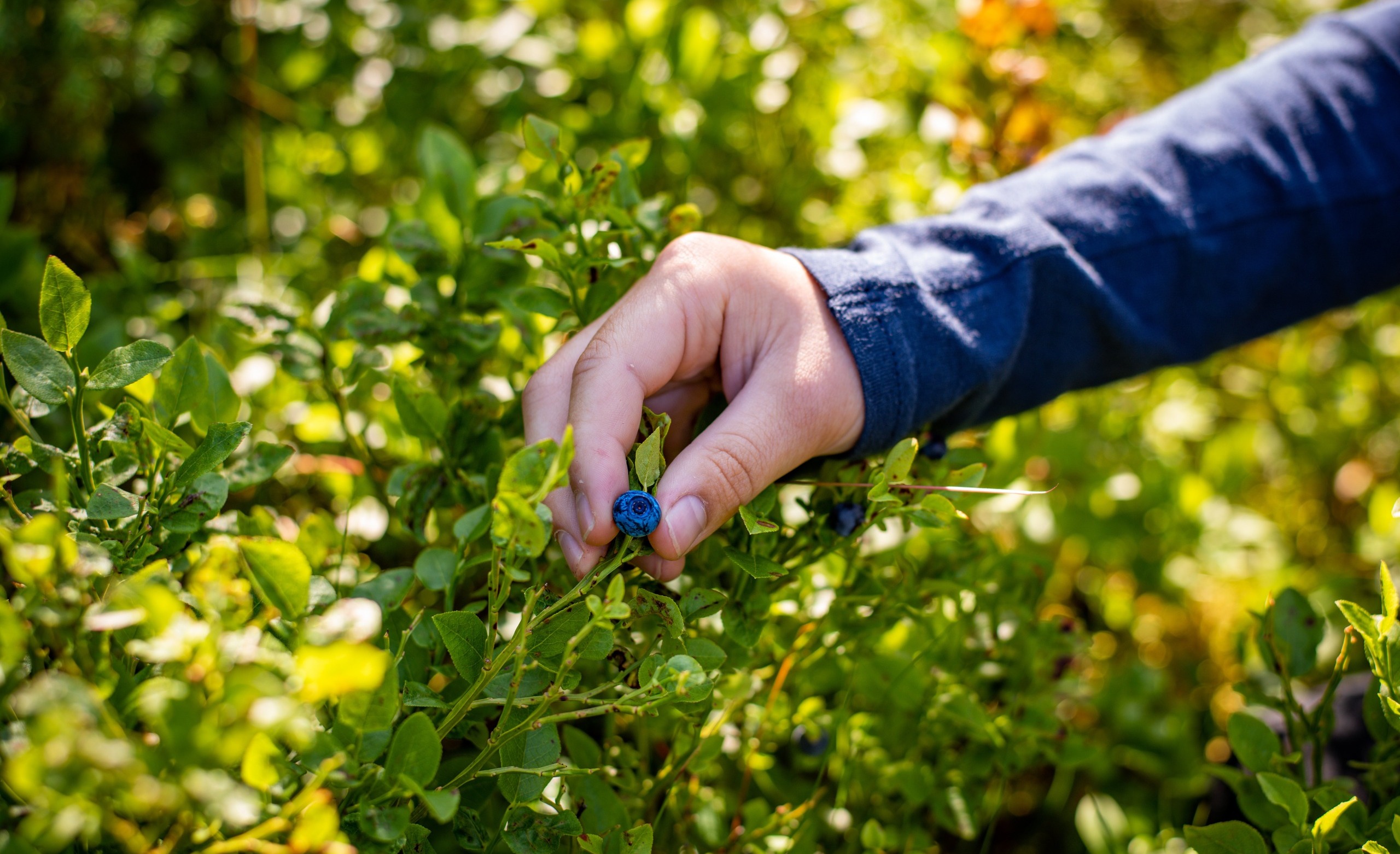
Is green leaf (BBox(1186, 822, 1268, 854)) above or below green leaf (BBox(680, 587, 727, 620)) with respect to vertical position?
below

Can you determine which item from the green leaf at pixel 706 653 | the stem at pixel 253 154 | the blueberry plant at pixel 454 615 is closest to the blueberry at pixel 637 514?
the blueberry plant at pixel 454 615

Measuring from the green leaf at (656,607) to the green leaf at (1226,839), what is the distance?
47 centimetres

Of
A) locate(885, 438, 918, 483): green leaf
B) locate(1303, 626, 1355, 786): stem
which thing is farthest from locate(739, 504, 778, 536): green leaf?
locate(1303, 626, 1355, 786): stem

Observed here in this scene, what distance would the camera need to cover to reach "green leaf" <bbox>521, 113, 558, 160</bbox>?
2.89ft

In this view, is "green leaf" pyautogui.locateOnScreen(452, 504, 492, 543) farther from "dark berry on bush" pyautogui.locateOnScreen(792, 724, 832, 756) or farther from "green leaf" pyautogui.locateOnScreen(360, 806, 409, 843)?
"dark berry on bush" pyautogui.locateOnScreen(792, 724, 832, 756)

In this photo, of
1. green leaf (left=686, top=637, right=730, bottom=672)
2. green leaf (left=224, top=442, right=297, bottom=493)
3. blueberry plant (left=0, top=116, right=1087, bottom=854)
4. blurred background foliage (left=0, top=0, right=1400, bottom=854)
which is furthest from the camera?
blurred background foliage (left=0, top=0, right=1400, bottom=854)

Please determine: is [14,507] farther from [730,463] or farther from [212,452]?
[730,463]

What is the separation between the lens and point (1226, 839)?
2.51 ft

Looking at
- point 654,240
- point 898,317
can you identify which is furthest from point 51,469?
point 898,317

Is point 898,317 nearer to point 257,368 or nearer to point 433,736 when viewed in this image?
point 433,736

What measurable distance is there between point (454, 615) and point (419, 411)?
0.87 feet

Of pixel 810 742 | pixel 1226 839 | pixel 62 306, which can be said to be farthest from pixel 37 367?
pixel 1226 839

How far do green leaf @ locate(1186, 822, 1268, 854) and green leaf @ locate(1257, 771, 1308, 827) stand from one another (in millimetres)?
32

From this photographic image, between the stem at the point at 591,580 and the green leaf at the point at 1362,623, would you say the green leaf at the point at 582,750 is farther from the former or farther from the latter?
the green leaf at the point at 1362,623
